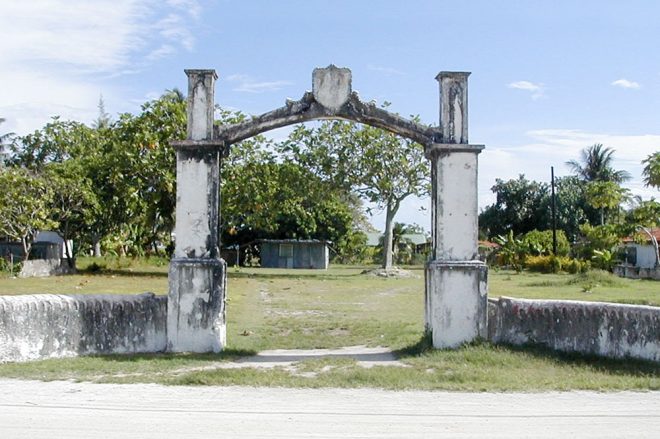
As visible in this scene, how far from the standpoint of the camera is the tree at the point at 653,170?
2916 cm

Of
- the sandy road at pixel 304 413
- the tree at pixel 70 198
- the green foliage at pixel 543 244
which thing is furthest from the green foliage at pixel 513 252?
the sandy road at pixel 304 413

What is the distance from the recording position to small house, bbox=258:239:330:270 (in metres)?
51.2

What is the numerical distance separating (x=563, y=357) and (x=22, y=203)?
25.1m

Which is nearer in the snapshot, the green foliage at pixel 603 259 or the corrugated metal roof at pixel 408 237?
the green foliage at pixel 603 259

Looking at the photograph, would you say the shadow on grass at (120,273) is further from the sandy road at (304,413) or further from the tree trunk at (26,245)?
the sandy road at (304,413)

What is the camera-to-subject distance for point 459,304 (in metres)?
11.2

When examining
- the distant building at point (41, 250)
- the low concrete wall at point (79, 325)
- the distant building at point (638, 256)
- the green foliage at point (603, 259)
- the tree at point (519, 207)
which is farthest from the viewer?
the tree at point (519, 207)

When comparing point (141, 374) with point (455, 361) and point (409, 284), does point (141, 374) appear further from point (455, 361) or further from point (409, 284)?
point (409, 284)

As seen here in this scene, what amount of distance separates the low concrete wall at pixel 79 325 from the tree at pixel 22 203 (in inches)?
807

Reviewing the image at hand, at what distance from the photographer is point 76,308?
10789 mm

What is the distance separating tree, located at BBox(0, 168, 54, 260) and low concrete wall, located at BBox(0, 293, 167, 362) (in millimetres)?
20505

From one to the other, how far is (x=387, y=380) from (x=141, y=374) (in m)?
3.17

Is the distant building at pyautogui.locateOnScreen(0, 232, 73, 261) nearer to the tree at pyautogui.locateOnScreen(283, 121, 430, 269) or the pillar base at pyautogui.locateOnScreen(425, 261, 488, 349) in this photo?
the tree at pyautogui.locateOnScreen(283, 121, 430, 269)

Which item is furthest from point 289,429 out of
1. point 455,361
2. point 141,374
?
point 455,361
